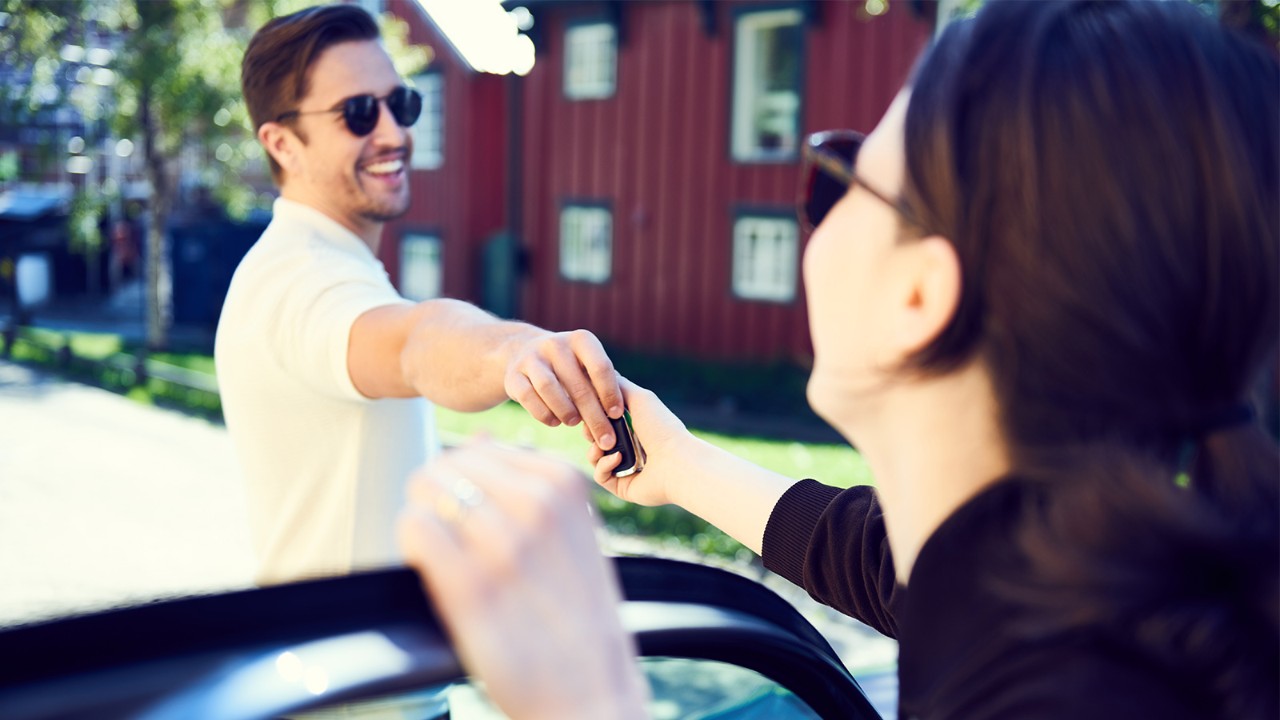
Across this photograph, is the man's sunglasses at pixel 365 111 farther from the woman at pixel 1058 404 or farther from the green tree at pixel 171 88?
the green tree at pixel 171 88

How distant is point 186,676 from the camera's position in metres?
0.92

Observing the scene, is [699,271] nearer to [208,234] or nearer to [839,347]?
[208,234]

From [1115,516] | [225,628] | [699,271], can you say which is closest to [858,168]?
[1115,516]

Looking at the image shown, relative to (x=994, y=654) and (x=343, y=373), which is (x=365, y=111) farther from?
(x=994, y=654)

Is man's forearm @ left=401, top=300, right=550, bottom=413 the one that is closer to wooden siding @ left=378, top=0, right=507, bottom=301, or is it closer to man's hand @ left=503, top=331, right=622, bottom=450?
man's hand @ left=503, top=331, right=622, bottom=450

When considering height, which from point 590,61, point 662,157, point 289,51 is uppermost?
point 590,61

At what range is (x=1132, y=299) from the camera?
3.42ft

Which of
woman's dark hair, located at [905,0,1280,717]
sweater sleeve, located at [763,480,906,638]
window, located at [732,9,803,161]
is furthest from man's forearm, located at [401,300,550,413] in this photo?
window, located at [732,9,803,161]

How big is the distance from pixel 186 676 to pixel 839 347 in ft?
2.30

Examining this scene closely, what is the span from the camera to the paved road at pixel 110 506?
7031mm

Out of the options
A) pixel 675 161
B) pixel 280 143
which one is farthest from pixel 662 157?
pixel 280 143

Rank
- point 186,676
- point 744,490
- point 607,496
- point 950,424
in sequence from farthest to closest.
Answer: point 607,496
point 744,490
point 950,424
point 186,676

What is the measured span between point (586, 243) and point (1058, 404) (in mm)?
18821

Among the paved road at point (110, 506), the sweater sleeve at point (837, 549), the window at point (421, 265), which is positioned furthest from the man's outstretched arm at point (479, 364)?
the window at point (421, 265)
